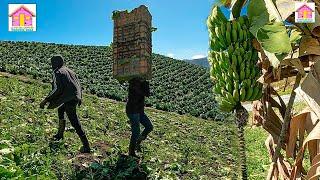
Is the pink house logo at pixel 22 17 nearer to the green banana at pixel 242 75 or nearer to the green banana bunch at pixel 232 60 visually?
the green banana bunch at pixel 232 60

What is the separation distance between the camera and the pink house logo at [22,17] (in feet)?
12.5

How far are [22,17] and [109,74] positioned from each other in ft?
105

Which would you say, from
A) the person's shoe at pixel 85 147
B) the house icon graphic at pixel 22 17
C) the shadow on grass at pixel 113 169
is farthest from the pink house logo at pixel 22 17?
the person's shoe at pixel 85 147

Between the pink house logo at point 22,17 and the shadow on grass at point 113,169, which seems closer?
the pink house logo at point 22,17

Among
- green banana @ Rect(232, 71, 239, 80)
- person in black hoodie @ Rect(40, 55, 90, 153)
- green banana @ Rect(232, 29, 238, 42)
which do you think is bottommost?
person in black hoodie @ Rect(40, 55, 90, 153)

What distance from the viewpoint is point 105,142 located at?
35.0 feet

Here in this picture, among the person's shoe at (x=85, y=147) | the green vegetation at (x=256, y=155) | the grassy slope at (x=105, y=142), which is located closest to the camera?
the grassy slope at (x=105, y=142)

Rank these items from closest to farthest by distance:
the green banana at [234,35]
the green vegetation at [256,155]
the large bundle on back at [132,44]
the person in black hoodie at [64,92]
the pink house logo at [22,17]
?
the green banana at [234,35] → the pink house logo at [22,17] → the large bundle on back at [132,44] → the person in black hoodie at [64,92] → the green vegetation at [256,155]

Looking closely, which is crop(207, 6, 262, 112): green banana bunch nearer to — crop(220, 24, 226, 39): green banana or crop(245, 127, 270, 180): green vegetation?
crop(220, 24, 226, 39): green banana

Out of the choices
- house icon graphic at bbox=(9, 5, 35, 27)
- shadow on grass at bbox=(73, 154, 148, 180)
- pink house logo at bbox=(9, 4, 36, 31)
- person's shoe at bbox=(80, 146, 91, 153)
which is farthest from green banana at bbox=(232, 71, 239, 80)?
person's shoe at bbox=(80, 146, 91, 153)

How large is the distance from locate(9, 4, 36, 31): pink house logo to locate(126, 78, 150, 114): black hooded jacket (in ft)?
10.1

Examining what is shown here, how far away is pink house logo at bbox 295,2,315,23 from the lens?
8.13 feet

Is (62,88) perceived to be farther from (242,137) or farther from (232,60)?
(242,137)

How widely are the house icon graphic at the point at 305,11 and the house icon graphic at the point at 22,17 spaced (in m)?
2.12
